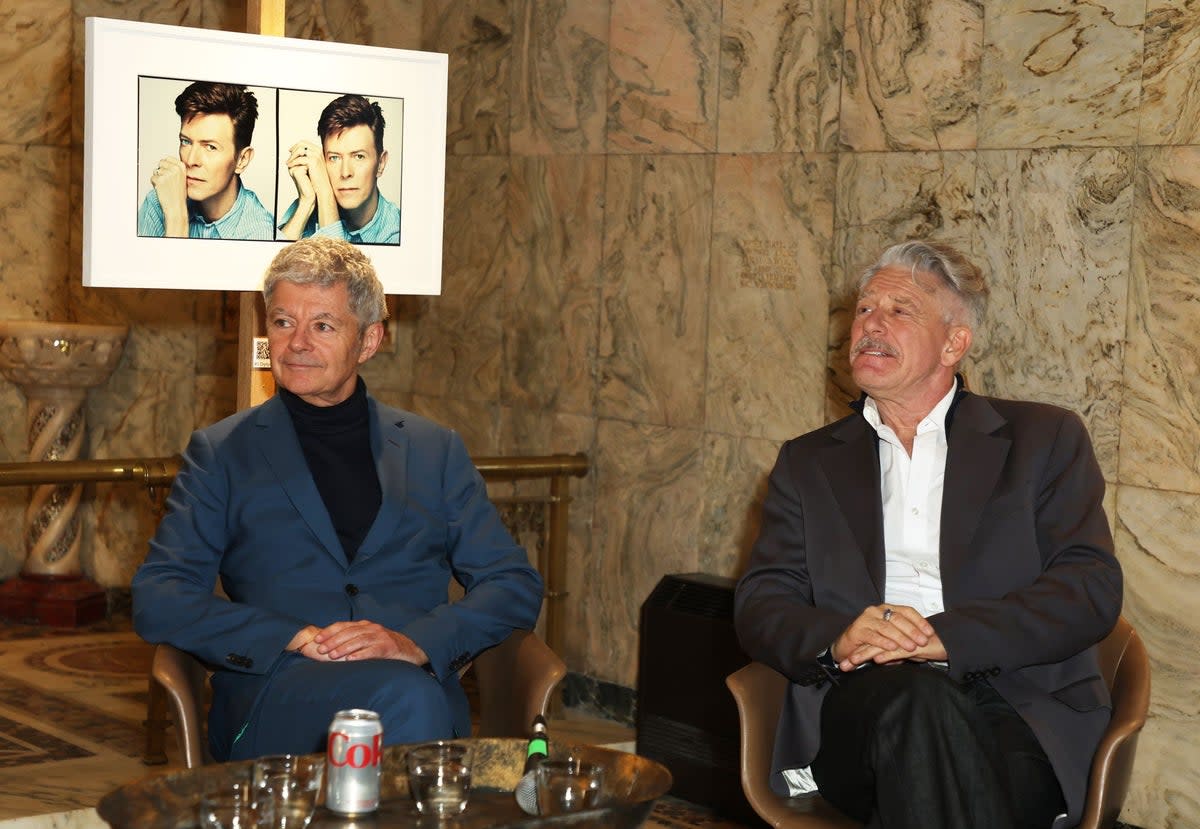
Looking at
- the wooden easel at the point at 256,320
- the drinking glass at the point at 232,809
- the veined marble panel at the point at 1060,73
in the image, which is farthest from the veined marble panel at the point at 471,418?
the drinking glass at the point at 232,809

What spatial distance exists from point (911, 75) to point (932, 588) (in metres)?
1.94

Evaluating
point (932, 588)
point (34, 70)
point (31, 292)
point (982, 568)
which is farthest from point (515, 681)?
point (34, 70)

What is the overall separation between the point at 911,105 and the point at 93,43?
236 cm

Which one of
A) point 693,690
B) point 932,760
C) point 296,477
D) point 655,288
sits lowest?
point 693,690

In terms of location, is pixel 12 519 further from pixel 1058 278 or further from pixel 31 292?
pixel 1058 278

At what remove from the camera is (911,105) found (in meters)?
4.96

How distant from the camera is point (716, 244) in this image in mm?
5684

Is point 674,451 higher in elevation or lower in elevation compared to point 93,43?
lower

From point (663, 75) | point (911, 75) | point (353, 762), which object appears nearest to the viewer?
point (353, 762)

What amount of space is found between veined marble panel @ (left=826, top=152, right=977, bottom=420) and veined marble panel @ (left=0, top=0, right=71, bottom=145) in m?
4.07

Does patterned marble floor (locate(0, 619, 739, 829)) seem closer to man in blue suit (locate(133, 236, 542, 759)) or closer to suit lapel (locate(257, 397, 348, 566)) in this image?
man in blue suit (locate(133, 236, 542, 759))

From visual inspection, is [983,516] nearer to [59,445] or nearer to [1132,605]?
[1132,605]

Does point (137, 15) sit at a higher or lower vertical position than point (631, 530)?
higher

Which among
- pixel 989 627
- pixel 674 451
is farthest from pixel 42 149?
pixel 989 627
